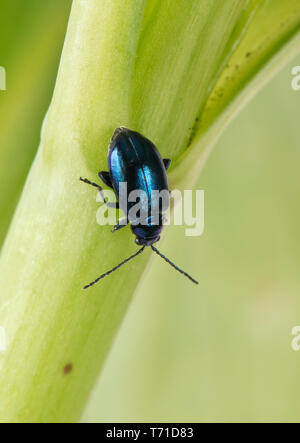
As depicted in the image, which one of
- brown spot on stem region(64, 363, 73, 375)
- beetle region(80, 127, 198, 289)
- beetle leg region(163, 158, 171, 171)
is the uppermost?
beetle leg region(163, 158, 171, 171)

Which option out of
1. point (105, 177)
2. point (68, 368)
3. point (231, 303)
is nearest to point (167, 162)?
point (105, 177)

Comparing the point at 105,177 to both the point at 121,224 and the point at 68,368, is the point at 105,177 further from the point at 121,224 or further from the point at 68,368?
the point at 68,368

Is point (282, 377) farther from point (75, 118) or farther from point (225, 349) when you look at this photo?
point (75, 118)

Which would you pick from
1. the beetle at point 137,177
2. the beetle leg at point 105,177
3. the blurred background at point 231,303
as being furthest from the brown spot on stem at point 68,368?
the blurred background at point 231,303

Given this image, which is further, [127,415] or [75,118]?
[127,415]

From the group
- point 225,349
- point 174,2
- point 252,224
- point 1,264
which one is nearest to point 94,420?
point 225,349

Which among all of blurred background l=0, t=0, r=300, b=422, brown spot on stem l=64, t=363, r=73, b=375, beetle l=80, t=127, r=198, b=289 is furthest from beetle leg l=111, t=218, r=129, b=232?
blurred background l=0, t=0, r=300, b=422

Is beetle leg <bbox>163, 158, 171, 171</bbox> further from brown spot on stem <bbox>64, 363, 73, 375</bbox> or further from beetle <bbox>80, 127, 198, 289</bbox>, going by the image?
brown spot on stem <bbox>64, 363, 73, 375</bbox>
